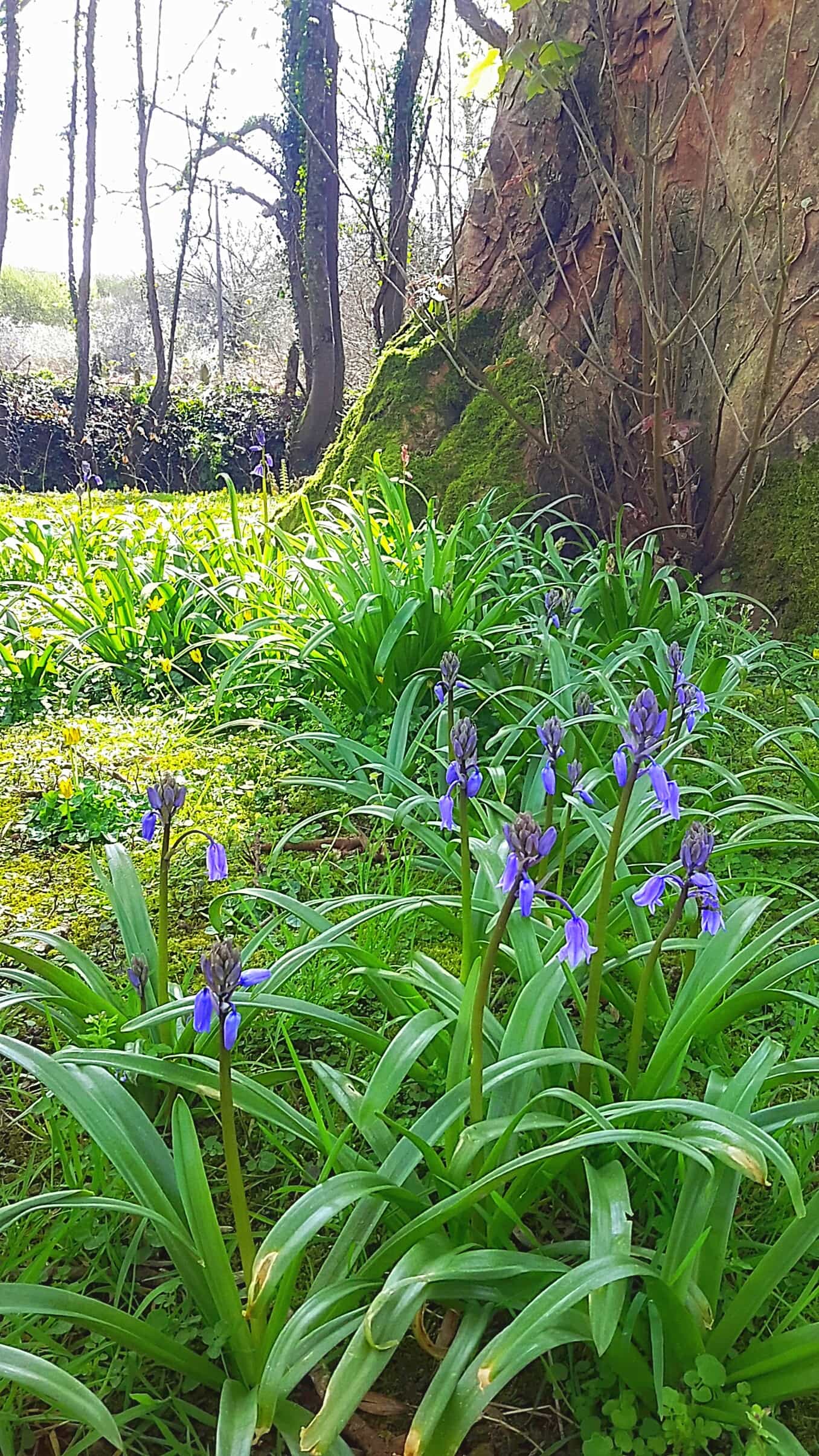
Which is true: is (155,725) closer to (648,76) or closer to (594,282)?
(594,282)

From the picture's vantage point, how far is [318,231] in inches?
415

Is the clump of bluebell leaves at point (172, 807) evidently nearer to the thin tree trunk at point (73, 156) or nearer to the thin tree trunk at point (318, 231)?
the thin tree trunk at point (318, 231)

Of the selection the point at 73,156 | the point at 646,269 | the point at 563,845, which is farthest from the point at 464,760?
the point at 73,156

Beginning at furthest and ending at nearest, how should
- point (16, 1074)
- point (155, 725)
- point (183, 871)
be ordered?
point (155, 725), point (183, 871), point (16, 1074)

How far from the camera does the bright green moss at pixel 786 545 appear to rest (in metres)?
4.00

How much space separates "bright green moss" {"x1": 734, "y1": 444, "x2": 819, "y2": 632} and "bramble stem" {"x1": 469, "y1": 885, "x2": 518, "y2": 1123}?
339 cm

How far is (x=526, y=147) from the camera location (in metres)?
5.04

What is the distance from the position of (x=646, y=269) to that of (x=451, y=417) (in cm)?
164

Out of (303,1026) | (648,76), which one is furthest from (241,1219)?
(648,76)

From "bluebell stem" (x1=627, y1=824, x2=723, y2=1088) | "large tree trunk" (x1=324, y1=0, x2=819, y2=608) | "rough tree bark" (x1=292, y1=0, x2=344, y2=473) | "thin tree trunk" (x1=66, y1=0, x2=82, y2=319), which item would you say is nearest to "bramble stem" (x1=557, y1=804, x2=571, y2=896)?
"bluebell stem" (x1=627, y1=824, x2=723, y2=1088)

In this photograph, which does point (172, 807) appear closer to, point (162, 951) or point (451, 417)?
point (162, 951)

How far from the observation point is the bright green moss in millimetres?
4004

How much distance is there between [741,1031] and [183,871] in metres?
1.29

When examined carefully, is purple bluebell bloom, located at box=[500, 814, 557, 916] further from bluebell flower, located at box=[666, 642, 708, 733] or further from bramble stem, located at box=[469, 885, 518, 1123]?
bluebell flower, located at box=[666, 642, 708, 733]
